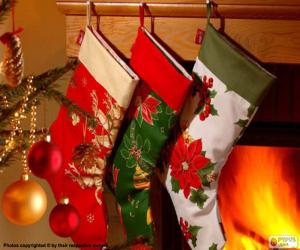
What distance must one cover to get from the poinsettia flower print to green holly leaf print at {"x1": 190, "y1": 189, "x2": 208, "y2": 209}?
1 cm

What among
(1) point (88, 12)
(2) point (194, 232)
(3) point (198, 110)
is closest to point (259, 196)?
(2) point (194, 232)

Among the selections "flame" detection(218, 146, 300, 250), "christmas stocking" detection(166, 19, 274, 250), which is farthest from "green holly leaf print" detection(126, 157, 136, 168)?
"flame" detection(218, 146, 300, 250)

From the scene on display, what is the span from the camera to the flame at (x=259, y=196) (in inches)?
65.3

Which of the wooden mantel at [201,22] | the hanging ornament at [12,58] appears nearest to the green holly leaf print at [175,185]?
the wooden mantel at [201,22]

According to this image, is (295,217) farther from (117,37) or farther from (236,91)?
(117,37)

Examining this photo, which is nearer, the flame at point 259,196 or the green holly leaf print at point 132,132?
the green holly leaf print at point 132,132

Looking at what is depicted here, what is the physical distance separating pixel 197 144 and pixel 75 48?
0.49 metres

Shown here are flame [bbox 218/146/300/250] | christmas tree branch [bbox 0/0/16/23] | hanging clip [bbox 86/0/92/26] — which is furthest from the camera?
flame [bbox 218/146/300/250]

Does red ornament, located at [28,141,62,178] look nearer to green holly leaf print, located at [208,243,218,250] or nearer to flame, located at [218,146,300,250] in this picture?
green holly leaf print, located at [208,243,218,250]

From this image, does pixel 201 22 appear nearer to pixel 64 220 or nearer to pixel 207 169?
pixel 207 169

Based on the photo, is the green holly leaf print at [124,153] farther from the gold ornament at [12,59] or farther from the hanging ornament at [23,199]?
the gold ornament at [12,59]

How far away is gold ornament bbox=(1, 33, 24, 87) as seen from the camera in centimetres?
92

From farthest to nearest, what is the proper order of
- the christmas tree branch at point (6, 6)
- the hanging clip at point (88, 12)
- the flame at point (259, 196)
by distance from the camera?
the flame at point (259, 196), the hanging clip at point (88, 12), the christmas tree branch at point (6, 6)

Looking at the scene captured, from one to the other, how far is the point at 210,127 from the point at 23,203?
55 cm
